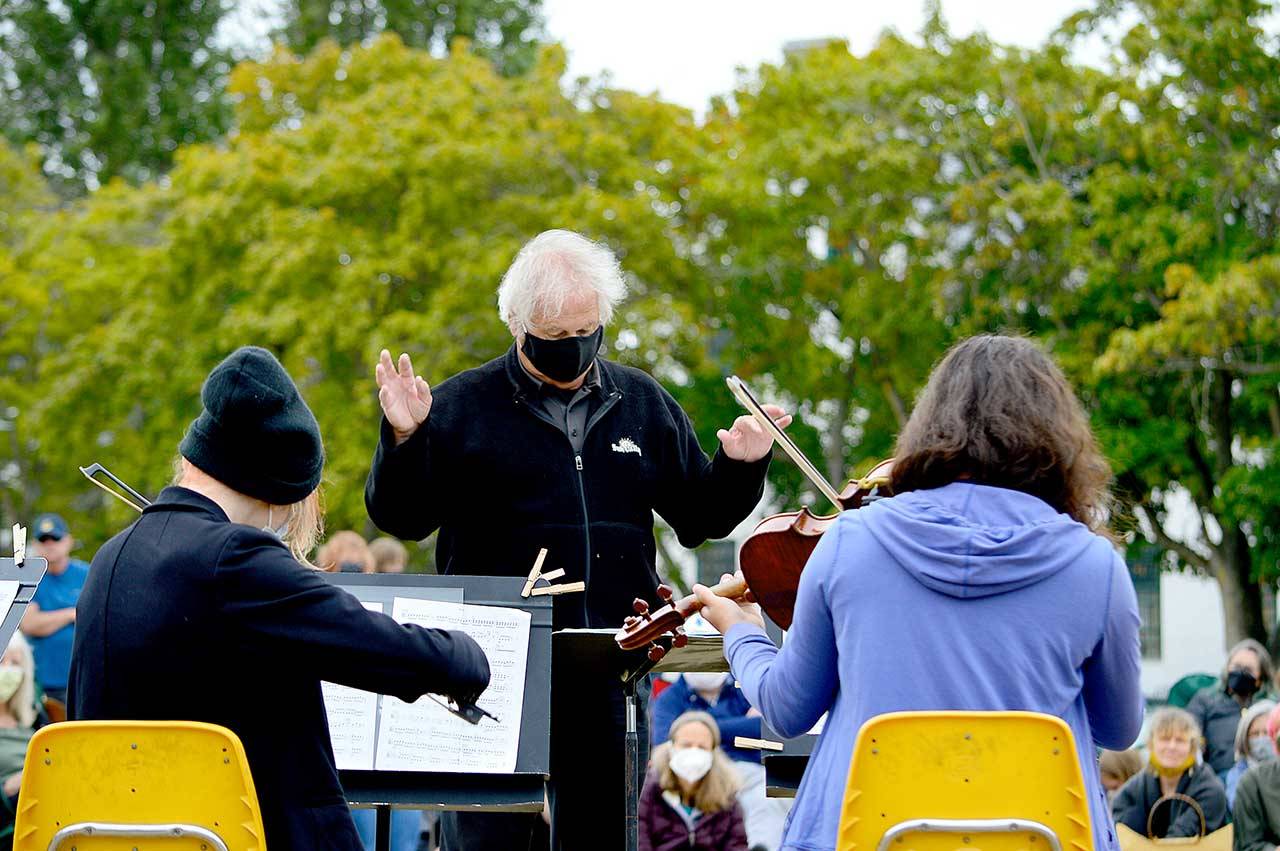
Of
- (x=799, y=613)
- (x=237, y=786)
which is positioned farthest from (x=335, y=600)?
(x=799, y=613)

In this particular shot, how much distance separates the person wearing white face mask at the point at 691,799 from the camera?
6.73m

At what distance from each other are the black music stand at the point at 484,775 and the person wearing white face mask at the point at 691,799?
127 inches

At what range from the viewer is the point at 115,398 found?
19.5 m

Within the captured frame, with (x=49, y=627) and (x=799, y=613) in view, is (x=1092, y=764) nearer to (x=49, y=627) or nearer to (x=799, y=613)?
(x=799, y=613)

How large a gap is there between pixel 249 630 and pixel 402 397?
1390mm

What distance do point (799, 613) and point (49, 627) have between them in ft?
21.9

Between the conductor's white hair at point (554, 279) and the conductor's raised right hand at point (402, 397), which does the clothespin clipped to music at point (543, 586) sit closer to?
the conductor's raised right hand at point (402, 397)

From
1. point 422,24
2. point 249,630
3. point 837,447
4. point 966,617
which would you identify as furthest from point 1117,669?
point 422,24

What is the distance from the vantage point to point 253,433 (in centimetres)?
285

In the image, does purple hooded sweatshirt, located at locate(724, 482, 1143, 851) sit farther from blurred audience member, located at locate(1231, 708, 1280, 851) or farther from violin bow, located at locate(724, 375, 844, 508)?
blurred audience member, located at locate(1231, 708, 1280, 851)

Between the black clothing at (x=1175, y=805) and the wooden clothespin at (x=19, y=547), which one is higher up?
the wooden clothespin at (x=19, y=547)

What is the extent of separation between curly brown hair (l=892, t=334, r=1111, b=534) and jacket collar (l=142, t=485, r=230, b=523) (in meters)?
1.28

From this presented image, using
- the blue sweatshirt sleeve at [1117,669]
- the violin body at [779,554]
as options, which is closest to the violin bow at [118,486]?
the violin body at [779,554]

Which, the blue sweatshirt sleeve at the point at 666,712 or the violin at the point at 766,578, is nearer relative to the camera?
the violin at the point at 766,578
